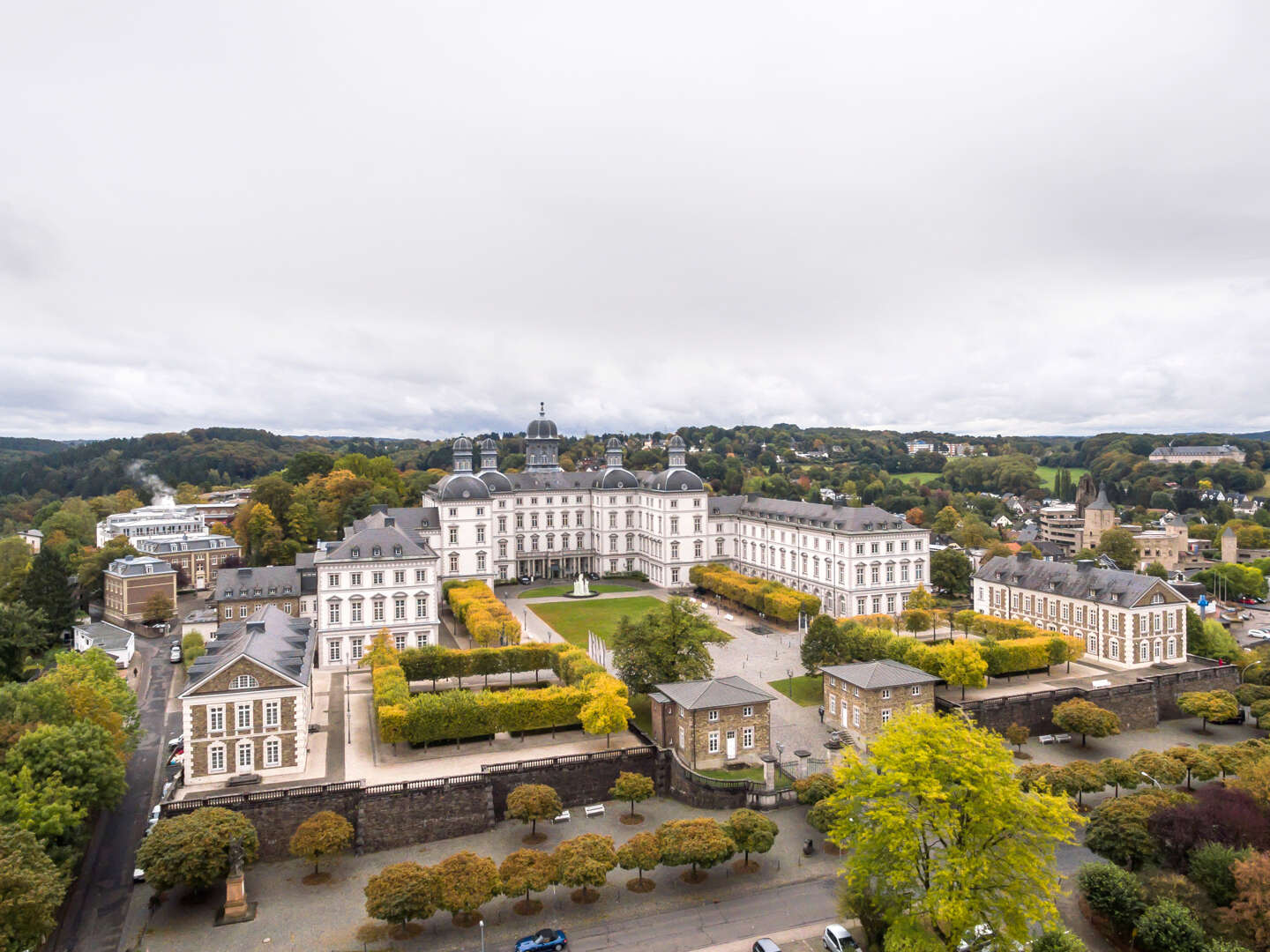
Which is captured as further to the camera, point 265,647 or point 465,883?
point 265,647

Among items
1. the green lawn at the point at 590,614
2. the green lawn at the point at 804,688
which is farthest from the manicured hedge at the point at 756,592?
the green lawn at the point at 804,688

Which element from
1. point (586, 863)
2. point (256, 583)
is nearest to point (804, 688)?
point (586, 863)

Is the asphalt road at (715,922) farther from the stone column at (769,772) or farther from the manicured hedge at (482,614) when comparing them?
the manicured hedge at (482,614)

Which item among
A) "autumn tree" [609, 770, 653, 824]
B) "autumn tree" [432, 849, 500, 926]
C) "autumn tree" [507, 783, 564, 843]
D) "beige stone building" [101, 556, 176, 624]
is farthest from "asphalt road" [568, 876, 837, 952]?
"beige stone building" [101, 556, 176, 624]

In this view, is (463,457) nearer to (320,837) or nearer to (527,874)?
(320,837)

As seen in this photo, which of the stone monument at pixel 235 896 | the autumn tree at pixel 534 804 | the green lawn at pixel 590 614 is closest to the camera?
the stone monument at pixel 235 896

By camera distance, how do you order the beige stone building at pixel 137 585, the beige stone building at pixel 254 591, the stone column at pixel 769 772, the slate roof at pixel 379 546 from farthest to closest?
1. the beige stone building at pixel 137 585
2. the beige stone building at pixel 254 591
3. the slate roof at pixel 379 546
4. the stone column at pixel 769 772

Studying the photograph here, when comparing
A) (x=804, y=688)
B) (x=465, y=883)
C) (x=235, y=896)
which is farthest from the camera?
(x=804, y=688)

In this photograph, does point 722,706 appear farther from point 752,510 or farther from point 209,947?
point 752,510
